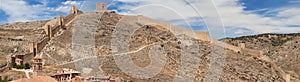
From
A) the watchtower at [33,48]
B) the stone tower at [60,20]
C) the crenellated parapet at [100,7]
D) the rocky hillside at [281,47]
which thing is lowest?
the rocky hillside at [281,47]

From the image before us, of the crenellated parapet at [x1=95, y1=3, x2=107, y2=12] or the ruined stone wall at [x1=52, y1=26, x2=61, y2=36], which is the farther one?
the crenellated parapet at [x1=95, y1=3, x2=107, y2=12]

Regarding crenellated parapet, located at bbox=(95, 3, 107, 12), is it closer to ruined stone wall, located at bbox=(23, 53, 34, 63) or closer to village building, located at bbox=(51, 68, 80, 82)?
ruined stone wall, located at bbox=(23, 53, 34, 63)

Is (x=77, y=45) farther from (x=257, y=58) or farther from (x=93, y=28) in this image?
(x=257, y=58)

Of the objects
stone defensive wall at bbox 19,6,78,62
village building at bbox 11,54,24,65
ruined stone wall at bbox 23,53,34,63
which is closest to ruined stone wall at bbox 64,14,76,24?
stone defensive wall at bbox 19,6,78,62

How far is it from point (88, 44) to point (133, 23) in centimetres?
1179

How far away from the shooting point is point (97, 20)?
161ft

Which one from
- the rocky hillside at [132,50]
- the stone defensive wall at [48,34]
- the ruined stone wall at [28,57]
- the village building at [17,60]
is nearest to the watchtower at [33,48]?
the stone defensive wall at [48,34]

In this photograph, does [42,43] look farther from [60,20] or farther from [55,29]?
[60,20]

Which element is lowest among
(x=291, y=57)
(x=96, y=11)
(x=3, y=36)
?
(x=291, y=57)

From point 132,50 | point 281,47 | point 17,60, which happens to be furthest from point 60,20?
point 281,47

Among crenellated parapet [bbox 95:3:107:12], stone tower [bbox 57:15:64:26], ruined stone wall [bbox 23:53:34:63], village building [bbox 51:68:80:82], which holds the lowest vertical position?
village building [bbox 51:68:80:82]

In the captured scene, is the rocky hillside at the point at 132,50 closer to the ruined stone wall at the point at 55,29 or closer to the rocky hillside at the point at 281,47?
the ruined stone wall at the point at 55,29

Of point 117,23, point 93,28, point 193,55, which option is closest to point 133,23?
point 117,23

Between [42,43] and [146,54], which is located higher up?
[42,43]
